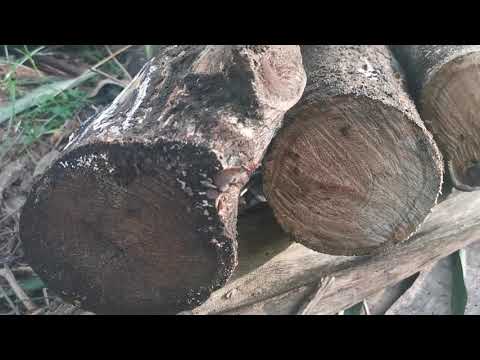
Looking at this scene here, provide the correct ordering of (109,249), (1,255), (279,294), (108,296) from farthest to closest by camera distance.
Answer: (1,255) < (279,294) < (108,296) < (109,249)

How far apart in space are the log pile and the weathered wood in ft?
0.03

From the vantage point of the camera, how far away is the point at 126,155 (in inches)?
50.8

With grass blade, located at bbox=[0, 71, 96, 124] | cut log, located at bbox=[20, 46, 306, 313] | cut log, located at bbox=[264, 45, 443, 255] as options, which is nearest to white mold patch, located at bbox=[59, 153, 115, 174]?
cut log, located at bbox=[20, 46, 306, 313]

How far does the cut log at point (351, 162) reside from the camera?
5.26 ft

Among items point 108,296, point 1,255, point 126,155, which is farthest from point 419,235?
point 1,255

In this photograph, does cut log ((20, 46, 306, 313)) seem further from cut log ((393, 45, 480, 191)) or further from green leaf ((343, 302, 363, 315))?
green leaf ((343, 302, 363, 315))

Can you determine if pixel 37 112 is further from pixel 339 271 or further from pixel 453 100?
pixel 453 100

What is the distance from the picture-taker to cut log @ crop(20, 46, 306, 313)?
50.6 inches

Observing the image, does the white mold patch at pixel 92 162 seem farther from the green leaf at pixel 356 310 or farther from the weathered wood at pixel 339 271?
the green leaf at pixel 356 310

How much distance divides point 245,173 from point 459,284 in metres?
2.45

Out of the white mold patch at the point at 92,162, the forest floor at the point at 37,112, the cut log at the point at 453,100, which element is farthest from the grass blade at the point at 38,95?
the cut log at the point at 453,100

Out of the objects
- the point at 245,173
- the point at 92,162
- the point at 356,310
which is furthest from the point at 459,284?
the point at 92,162
